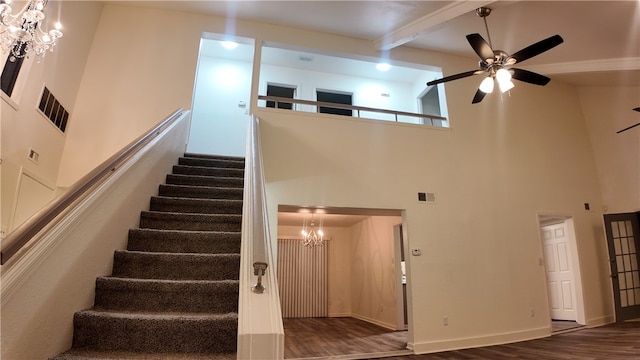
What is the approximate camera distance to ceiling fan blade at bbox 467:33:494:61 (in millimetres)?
3284

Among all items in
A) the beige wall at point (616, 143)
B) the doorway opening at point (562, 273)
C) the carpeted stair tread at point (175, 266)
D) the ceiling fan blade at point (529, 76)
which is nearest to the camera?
the carpeted stair tread at point (175, 266)

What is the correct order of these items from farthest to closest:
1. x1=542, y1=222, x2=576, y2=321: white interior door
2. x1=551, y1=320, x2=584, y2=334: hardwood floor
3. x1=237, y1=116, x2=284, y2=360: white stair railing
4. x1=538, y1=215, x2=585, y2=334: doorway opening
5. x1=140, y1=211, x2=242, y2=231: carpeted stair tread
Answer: x1=542, y1=222, x2=576, y2=321: white interior door
x1=538, y1=215, x2=585, y2=334: doorway opening
x1=551, y1=320, x2=584, y2=334: hardwood floor
x1=140, y1=211, x2=242, y2=231: carpeted stair tread
x1=237, y1=116, x2=284, y2=360: white stair railing

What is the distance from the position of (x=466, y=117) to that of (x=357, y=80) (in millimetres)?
3014

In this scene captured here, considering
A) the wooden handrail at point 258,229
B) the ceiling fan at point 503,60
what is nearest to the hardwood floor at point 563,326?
the ceiling fan at point 503,60

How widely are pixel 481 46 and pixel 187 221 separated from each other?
3.29 meters

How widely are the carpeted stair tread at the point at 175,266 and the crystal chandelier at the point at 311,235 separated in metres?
6.96

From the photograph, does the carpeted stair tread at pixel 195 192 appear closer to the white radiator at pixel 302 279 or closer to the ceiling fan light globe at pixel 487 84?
the ceiling fan light globe at pixel 487 84

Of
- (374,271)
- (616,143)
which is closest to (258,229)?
(374,271)

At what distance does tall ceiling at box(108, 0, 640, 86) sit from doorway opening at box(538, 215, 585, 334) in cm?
283

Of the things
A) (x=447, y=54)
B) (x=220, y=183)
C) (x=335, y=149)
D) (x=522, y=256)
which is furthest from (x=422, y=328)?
(x=447, y=54)

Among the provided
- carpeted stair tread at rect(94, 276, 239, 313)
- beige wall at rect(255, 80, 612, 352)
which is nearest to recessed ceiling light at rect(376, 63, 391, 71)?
beige wall at rect(255, 80, 612, 352)

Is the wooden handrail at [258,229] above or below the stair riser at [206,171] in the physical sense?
below

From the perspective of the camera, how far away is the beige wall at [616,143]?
6445 mm

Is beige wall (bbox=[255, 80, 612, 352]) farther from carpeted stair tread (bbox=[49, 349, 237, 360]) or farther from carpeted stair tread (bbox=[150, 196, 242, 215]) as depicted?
carpeted stair tread (bbox=[49, 349, 237, 360])
